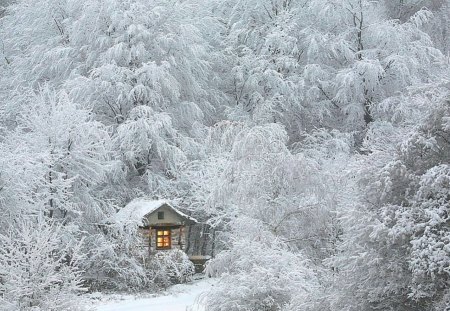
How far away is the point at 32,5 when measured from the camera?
2795 cm

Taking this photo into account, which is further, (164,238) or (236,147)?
(164,238)

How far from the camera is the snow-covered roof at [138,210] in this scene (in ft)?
67.3

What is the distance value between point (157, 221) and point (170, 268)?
1.82 meters

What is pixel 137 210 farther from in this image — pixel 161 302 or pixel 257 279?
pixel 257 279

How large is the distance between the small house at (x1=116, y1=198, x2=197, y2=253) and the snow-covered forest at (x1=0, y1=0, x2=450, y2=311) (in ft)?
2.86

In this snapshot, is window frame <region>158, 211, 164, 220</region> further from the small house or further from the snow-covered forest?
the snow-covered forest

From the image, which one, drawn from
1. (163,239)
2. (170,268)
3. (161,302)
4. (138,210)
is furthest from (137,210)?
(161,302)

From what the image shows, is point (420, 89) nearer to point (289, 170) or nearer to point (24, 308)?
point (289, 170)

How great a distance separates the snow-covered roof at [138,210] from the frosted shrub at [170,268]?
4.54 ft

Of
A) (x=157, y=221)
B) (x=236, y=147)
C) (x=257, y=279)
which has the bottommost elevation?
(x=257, y=279)

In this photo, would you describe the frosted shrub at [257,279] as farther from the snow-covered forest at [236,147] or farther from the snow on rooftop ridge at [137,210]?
the snow on rooftop ridge at [137,210]

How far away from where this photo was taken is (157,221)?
21844 millimetres

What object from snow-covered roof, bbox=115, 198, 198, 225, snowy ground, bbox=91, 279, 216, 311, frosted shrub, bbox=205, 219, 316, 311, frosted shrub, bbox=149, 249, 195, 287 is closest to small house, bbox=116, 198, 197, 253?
snow-covered roof, bbox=115, 198, 198, 225

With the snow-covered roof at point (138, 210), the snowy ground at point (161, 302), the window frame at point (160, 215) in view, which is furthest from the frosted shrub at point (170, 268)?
the snow-covered roof at point (138, 210)
